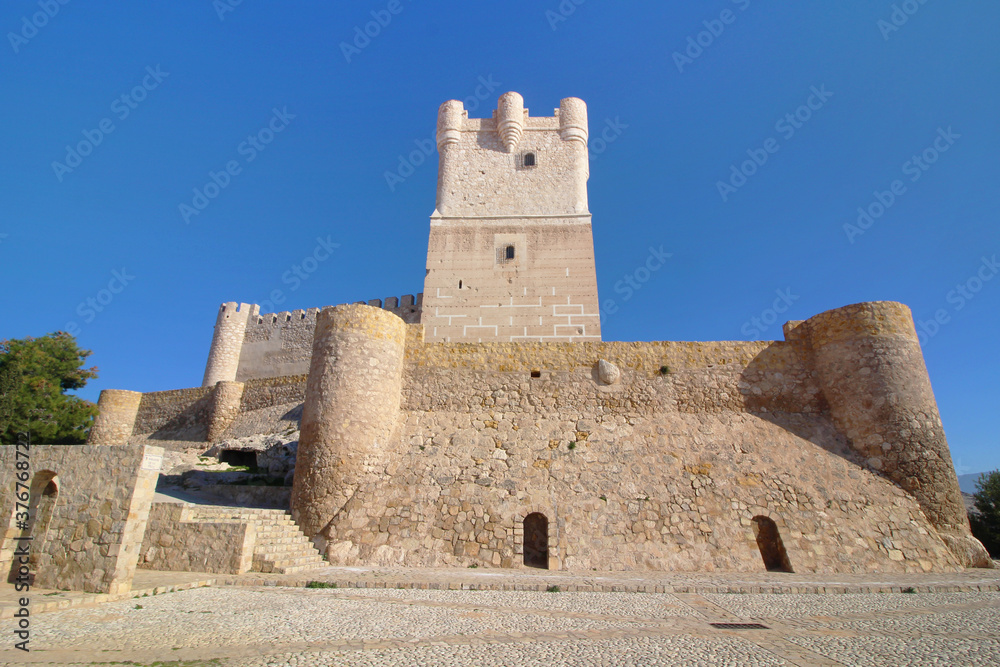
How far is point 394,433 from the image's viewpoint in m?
11.3

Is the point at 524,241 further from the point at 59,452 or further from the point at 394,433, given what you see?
the point at 59,452

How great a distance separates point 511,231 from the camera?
58.6 feet

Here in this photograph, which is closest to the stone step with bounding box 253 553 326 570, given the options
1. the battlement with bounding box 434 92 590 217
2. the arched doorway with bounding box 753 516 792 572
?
the arched doorway with bounding box 753 516 792 572

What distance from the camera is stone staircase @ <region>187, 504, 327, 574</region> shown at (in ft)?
27.4

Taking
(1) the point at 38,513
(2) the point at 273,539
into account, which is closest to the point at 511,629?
(2) the point at 273,539

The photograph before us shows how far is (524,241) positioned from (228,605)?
14.0 metres

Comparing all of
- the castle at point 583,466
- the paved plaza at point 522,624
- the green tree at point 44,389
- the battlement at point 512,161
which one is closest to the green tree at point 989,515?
the castle at point 583,466

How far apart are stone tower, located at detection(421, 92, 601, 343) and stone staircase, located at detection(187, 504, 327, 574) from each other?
774 cm

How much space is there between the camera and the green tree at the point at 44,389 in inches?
665

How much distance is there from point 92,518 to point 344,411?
450cm

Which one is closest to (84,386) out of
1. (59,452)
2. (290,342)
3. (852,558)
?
(290,342)

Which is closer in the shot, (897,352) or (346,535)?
(346,535)

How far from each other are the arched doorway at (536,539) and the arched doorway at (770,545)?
390cm

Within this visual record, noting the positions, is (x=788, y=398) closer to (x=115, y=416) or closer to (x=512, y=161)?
(x=512, y=161)
